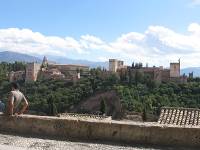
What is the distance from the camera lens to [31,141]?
8.92 metres

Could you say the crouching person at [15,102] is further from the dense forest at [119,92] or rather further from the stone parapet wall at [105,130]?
the dense forest at [119,92]

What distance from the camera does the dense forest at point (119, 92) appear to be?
7506cm

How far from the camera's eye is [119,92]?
84.9 metres

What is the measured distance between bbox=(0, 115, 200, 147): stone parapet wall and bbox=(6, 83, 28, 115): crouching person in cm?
23

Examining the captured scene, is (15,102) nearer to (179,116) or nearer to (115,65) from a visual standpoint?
(179,116)

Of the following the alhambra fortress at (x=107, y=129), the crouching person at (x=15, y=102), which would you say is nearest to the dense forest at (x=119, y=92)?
the crouching person at (x=15, y=102)

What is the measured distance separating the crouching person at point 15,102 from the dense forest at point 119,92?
5204 centimetres

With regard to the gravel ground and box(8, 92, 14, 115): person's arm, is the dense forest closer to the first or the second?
box(8, 92, 14, 115): person's arm

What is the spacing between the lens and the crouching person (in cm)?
982

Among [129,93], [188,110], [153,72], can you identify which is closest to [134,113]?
[129,93]

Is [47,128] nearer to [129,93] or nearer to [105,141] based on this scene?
[105,141]

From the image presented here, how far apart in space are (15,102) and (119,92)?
247ft

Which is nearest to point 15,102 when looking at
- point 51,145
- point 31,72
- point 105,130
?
point 51,145

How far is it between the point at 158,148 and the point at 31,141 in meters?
2.69
